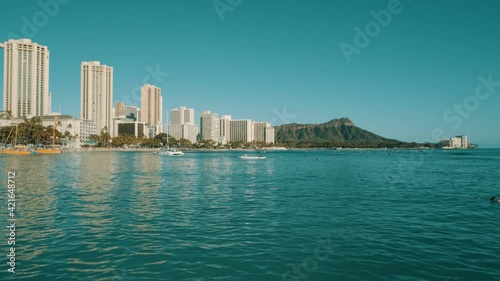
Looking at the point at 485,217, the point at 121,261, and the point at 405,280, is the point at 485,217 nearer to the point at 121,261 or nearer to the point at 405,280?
the point at 405,280

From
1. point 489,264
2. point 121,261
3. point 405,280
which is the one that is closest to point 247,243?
point 121,261

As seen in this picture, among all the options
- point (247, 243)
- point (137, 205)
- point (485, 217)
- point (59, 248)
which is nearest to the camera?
point (59, 248)

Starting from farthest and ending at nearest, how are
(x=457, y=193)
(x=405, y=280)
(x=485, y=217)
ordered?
1. (x=457, y=193)
2. (x=485, y=217)
3. (x=405, y=280)

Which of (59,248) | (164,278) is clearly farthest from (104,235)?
(164,278)

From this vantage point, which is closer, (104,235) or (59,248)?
(59,248)

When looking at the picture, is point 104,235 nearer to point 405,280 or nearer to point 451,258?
point 405,280

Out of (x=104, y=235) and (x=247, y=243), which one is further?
(x=104, y=235)

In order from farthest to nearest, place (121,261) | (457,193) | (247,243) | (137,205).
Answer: (457,193) → (137,205) → (247,243) → (121,261)

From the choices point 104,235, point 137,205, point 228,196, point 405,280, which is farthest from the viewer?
point 228,196
